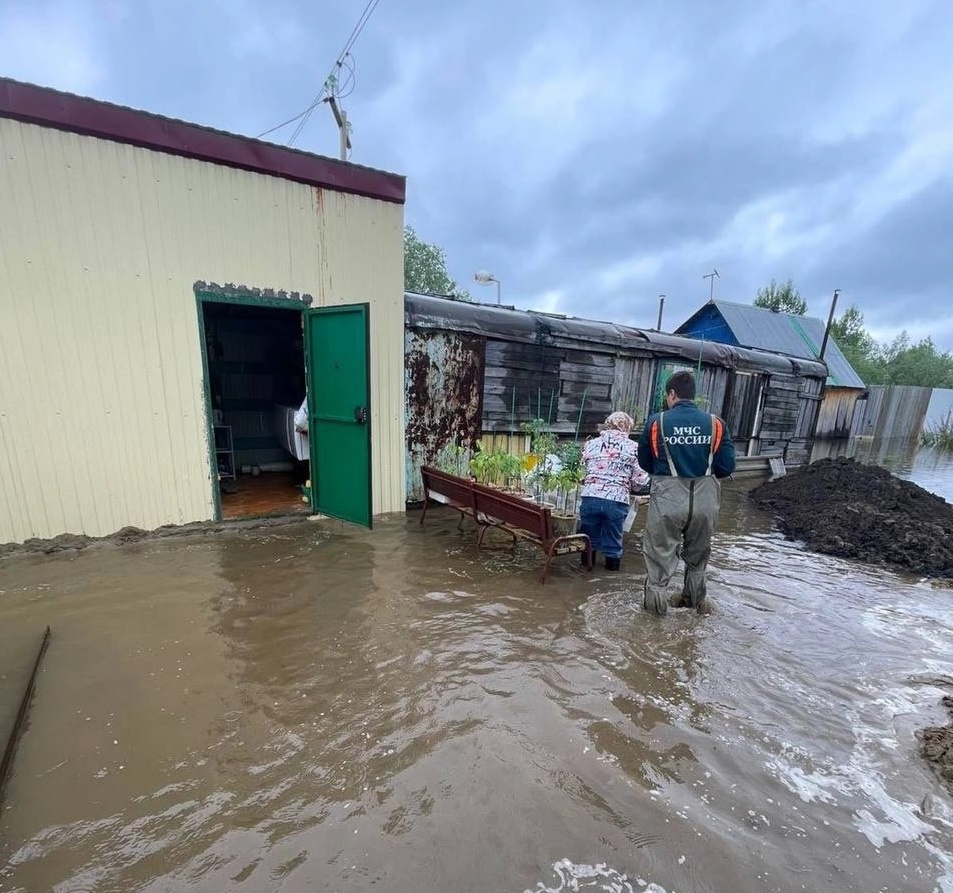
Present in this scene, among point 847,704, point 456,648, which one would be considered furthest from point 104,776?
point 847,704

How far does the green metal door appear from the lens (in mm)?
5113

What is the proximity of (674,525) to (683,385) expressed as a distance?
1133 millimetres

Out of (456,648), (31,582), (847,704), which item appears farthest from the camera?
(31,582)

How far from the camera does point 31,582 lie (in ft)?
12.9

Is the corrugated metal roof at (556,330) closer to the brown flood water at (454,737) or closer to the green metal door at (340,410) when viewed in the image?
the green metal door at (340,410)

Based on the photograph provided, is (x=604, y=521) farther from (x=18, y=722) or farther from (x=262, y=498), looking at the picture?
(x=262, y=498)

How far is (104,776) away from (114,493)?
3.46 metres

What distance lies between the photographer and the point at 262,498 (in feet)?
21.7

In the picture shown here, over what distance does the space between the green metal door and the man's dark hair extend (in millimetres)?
2982

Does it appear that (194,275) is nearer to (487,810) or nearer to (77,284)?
(77,284)

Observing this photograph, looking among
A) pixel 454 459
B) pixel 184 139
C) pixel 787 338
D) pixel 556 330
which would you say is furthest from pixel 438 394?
pixel 787 338

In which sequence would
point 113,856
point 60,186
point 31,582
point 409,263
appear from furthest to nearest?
point 409,263
point 60,186
point 31,582
point 113,856

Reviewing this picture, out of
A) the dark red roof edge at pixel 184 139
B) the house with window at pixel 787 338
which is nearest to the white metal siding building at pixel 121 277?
the dark red roof edge at pixel 184 139

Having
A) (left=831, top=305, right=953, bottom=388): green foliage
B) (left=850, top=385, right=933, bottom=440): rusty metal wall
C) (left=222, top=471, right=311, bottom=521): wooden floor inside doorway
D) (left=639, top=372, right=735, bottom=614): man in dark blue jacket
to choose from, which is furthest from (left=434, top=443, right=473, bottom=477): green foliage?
(left=831, top=305, right=953, bottom=388): green foliage
